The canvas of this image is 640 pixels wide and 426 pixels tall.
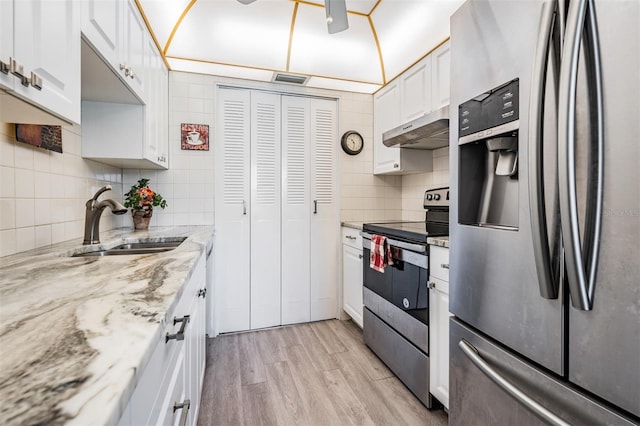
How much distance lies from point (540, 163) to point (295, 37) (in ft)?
7.21

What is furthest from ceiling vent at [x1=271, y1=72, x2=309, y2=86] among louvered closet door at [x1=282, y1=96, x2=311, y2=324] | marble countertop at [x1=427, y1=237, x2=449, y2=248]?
marble countertop at [x1=427, y1=237, x2=449, y2=248]

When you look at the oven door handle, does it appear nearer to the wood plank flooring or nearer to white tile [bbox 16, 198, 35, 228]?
the wood plank flooring

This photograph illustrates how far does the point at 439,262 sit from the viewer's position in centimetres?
154

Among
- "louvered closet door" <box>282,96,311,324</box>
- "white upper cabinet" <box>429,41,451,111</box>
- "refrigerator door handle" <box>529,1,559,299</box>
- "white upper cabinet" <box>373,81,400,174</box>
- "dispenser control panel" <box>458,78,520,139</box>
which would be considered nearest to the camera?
"refrigerator door handle" <box>529,1,559,299</box>

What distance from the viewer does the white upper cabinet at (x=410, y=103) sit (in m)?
2.08

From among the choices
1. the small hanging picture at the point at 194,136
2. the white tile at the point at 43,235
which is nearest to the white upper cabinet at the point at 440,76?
the small hanging picture at the point at 194,136

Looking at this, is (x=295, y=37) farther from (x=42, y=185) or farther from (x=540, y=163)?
(x=540, y=163)

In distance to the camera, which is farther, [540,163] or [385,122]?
[385,122]

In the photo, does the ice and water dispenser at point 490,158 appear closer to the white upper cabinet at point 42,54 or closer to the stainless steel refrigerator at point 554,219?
the stainless steel refrigerator at point 554,219

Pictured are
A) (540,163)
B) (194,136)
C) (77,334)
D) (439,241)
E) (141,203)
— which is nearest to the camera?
(77,334)

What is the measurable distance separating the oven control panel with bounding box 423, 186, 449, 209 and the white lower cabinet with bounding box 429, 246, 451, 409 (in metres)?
0.43

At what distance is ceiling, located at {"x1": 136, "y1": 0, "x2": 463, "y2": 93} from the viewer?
2.12 meters

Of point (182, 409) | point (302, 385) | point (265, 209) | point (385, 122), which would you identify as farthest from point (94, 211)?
point (385, 122)

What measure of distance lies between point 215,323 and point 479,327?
2188 millimetres
